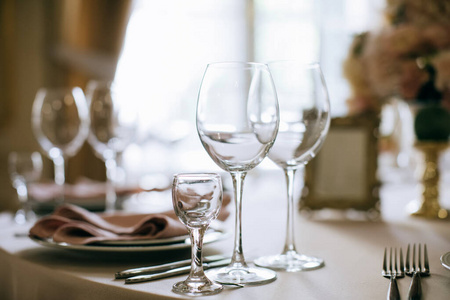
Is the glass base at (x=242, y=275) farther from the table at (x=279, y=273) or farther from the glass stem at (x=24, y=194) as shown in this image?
the glass stem at (x=24, y=194)

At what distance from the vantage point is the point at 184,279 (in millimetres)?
762

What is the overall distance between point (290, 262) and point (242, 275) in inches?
4.8

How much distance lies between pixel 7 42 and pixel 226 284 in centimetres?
341

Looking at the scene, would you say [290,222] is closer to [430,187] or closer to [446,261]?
[446,261]

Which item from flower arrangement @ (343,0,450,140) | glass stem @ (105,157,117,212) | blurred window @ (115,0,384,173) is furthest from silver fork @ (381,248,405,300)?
blurred window @ (115,0,384,173)

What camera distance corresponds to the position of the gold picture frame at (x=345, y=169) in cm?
136

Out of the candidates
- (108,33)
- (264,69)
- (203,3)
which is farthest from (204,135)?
(203,3)

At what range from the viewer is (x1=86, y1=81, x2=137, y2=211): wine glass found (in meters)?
1.37

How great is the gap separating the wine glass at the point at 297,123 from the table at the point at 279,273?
0.09 meters

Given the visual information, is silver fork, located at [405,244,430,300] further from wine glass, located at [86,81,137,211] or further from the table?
wine glass, located at [86,81,137,211]

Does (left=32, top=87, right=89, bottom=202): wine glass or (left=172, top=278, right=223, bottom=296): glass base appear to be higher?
(left=32, top=87, right=89, bottom=202): wine glass

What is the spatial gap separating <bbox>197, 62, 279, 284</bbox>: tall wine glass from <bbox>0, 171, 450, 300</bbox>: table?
80 mm

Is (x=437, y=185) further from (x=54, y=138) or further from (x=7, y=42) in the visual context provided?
(x=7, y=42)

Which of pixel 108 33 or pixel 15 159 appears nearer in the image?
pixel 15 159
